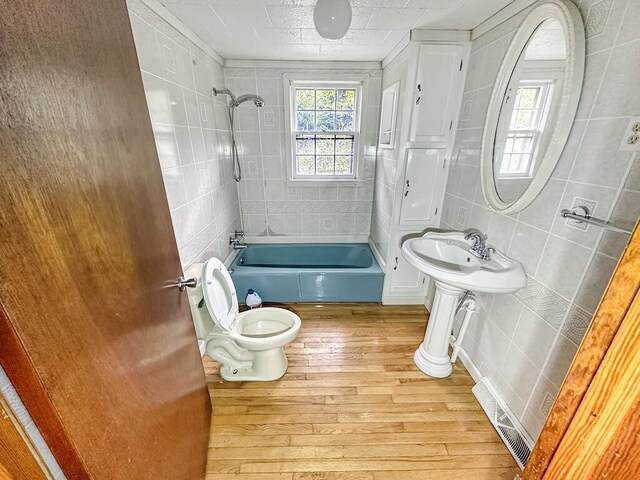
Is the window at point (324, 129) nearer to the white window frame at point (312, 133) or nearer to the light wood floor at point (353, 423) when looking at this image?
the white window frame at point (312, 133)

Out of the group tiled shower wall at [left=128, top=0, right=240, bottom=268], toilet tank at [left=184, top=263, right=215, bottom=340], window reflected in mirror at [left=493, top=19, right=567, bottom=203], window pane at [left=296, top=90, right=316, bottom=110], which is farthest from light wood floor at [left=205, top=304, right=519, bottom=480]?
window pane at [left=296, top=90, right=316, bottom=110]

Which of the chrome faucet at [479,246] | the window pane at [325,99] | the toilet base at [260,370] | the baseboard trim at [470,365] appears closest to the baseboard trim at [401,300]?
the baseboard trim at [470,365]

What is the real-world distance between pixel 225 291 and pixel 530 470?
1.56 metres

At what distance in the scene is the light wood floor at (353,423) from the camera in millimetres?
1247

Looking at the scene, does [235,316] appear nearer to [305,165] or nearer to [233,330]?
[233,330]

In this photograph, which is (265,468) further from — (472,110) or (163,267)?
(472,110)

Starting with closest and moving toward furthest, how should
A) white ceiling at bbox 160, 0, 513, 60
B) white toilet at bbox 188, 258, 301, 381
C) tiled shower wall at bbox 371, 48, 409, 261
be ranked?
white ceiling at bbox 160, 0, 513, 60
white toilet at bbox 188, 258, 301, 381
tiled shower wall at bbox 371, 48, 409, 261

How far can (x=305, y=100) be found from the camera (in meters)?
2.63

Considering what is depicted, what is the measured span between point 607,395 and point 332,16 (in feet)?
4.37

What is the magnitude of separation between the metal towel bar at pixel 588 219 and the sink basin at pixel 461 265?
14.8 inches

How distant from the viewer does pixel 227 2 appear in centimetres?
138

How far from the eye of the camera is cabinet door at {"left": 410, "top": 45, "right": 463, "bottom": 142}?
1759 millimetres

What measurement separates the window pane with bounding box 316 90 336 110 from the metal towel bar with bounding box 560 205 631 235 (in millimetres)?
2218

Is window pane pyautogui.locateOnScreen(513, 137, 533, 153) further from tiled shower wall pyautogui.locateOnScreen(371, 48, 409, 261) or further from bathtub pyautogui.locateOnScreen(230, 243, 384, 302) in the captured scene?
bathtub pyautogui.locateOnScreen(230, 243, 384, 302)
